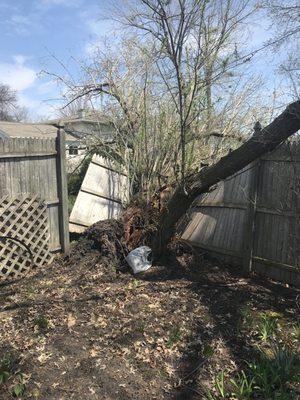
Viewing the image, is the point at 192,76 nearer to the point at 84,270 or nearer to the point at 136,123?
the point at 136,123

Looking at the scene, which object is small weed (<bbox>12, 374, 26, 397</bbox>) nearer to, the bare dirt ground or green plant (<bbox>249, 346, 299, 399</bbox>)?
the bare dirt ground

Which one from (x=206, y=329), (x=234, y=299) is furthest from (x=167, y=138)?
(x=206, y=329)

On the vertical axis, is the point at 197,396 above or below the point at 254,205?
below

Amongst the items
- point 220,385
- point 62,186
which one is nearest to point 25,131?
point 62,186

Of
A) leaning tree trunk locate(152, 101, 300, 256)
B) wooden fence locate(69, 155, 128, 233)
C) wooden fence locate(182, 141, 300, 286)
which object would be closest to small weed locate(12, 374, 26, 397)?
wooden fence locate(182, 141, 300, 286)

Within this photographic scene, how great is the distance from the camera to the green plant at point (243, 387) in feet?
11.1

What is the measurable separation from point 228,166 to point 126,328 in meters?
2.46

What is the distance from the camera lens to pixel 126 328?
15.0ft

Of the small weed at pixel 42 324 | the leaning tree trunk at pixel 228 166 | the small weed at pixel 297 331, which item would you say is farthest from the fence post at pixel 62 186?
the small weed at pixel 297 331

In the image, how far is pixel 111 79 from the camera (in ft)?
30.3

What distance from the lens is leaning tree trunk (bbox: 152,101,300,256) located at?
4.91 m

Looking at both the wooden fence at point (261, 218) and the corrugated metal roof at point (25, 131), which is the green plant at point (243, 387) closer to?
the wooden fence at point (261, 218)

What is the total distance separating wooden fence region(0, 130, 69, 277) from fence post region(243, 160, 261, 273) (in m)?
2.94

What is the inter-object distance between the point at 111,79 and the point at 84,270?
4492mm
